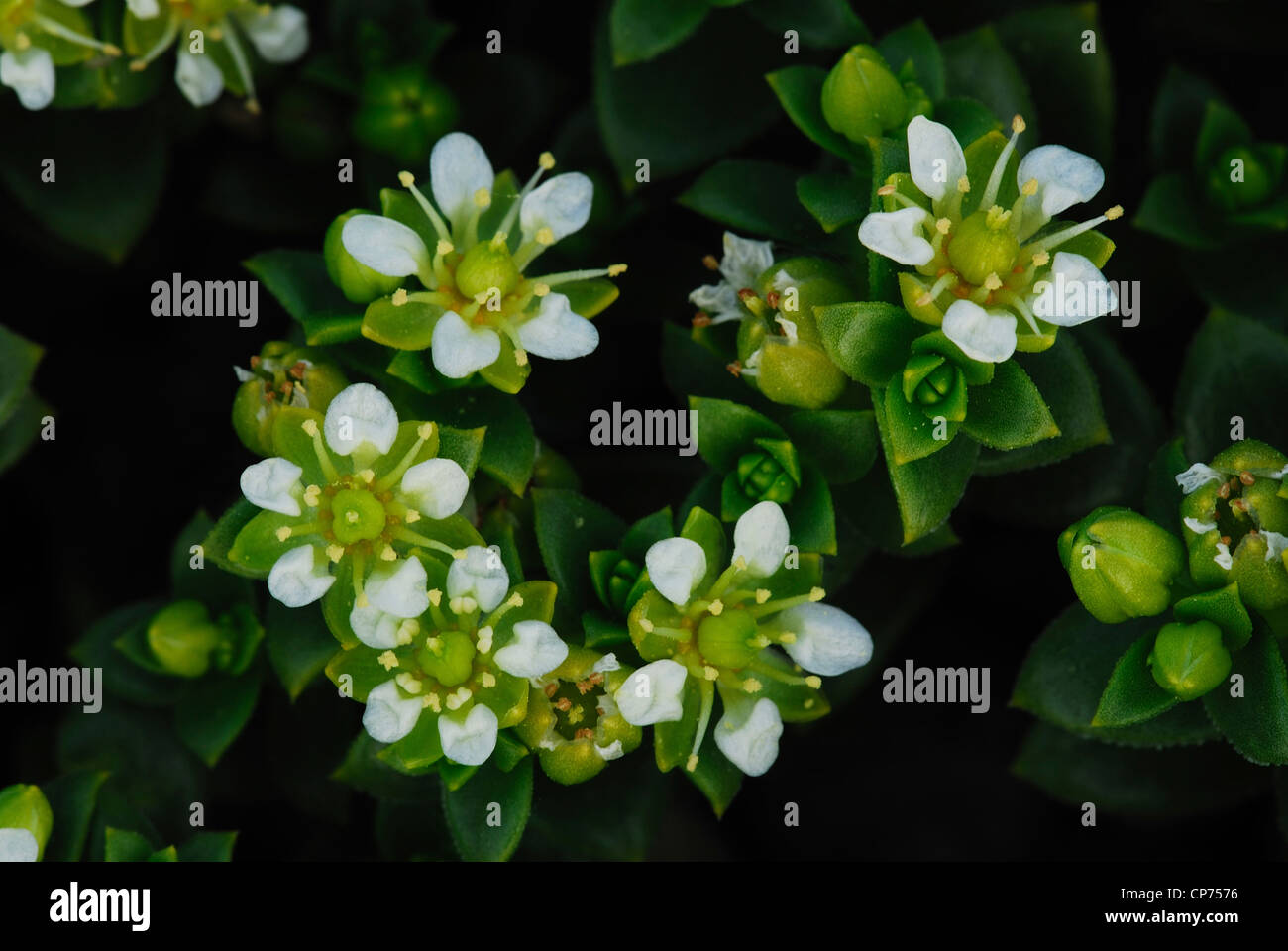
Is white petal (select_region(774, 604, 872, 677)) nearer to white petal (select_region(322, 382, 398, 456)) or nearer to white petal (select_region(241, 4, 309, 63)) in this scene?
white petal (select_region(322, 382, 398, 456))

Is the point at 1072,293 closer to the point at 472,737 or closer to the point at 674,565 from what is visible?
the point at 674,565

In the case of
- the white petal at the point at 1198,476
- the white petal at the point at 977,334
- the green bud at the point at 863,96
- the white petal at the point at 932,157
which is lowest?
the white petal at the point at 1198,476

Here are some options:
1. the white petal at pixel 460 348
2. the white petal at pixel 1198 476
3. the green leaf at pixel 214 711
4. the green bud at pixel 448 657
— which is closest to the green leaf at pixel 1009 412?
the white petal at pixel 1198 476

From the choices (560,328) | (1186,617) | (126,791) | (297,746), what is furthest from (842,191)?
(126,791)

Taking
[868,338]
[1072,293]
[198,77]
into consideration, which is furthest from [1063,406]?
[198,77]

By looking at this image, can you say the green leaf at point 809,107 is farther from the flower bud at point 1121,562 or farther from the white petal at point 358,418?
the white petal at point 358,418
